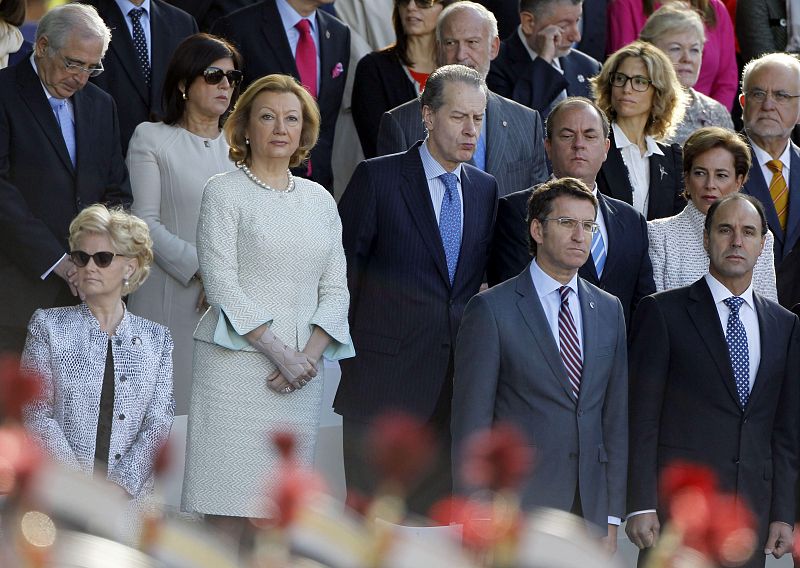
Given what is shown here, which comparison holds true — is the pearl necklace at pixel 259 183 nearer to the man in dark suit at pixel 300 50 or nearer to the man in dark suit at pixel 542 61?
the man in dark suit at pixel 300 50

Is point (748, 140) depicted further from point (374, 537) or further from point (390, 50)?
point (374, 537)

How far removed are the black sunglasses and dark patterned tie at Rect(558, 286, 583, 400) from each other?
144 centimetres

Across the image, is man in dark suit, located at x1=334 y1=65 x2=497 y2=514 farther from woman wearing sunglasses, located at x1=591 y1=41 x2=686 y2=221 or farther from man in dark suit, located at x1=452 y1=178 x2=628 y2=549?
woman wearing sunglasses, located at x1=591 y1=41 x2=686 y2=221

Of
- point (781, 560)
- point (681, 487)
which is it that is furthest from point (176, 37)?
point (681, 487)

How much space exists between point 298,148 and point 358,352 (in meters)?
0.79

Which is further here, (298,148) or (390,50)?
(390,50)

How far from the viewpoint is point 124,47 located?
19.4ft

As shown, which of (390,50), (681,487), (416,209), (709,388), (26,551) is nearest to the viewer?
(26,551)

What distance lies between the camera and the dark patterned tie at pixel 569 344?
4.23 metres

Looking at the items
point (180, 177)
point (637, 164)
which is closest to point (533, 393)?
point (180, 177)

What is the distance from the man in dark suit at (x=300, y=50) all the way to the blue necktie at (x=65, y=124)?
50.7 inches

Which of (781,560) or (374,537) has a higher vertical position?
(374,537)

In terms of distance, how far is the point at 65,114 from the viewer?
5.22m

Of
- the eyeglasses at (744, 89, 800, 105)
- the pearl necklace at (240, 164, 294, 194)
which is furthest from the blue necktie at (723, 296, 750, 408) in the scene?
the eyeglasses at (744, 89, 800, 105)
